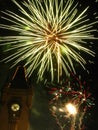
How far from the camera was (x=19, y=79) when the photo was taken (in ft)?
51.1

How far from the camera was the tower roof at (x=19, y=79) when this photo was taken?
15.3 metres

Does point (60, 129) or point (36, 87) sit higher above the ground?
point (36, 87)

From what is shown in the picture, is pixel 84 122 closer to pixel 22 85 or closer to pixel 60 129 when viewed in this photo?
pixel 60 129

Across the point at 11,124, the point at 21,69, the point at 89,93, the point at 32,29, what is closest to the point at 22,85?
the point at 21,69

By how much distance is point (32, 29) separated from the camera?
421 inches

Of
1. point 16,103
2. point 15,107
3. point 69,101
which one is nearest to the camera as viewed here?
point 15,107

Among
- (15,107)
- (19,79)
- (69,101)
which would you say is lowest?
(69,101)

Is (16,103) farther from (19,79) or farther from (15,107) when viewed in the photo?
(19,79)

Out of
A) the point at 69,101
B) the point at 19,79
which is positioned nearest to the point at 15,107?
the point at 19,79

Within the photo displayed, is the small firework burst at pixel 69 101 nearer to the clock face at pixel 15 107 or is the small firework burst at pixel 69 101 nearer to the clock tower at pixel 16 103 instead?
the clock tower at pixel 16 103

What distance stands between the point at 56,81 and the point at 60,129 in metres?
2.60

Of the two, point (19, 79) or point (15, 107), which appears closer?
point (15, 107)

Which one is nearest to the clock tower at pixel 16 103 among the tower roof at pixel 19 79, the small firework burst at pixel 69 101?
the tower roof at pixel 19 79

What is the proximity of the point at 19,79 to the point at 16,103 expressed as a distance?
57.7 inches
